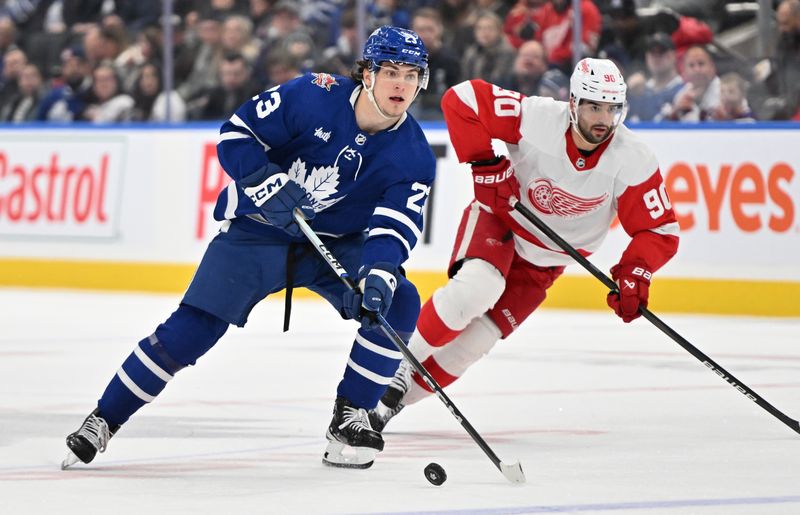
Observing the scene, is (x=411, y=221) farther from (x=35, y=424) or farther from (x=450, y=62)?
(x=450, y=62)

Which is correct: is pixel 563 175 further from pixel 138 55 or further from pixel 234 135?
pixel 138 55

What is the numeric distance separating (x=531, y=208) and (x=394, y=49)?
3.74ft

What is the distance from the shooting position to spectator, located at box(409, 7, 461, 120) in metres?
8.99

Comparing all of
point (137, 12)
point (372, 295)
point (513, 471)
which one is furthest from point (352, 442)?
point (137, 12)

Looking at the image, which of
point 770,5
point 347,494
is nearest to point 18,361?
point 347,494

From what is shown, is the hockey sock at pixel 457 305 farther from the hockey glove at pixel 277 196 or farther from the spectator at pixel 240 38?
the spectator at pixel 240 38

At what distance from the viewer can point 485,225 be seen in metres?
4.84

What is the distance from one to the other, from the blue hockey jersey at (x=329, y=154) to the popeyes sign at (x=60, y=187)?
19.6 feet

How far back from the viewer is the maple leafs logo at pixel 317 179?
3.92 metres

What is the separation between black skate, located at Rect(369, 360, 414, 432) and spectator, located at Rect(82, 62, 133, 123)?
5921 mm

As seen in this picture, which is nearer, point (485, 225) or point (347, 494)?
point (347, 494)

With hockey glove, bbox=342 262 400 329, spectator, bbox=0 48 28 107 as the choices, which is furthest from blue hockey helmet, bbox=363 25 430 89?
spectator, bbox=0 48 28 107

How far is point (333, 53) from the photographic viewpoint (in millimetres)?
9383

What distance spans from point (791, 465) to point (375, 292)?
1.12 m
